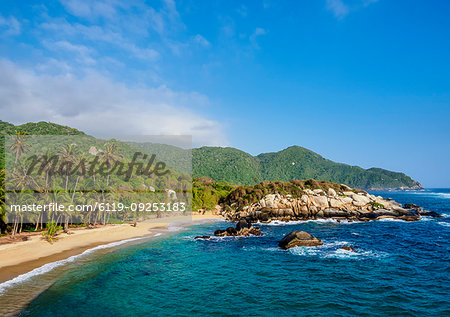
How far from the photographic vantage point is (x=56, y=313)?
19.0 m

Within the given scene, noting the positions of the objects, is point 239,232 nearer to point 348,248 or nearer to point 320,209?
point 348,248

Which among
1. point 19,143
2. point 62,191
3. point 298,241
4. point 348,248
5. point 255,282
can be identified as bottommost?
point 255,282

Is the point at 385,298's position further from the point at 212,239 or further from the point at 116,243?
the point at 116,243

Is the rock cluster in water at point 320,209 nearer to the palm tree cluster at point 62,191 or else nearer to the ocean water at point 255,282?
the ocean water at point 255,282

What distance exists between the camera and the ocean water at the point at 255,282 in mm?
20000

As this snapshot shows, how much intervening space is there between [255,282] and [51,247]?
35.2m

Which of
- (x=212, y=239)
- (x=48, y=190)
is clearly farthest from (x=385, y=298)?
(x=48, y=190)

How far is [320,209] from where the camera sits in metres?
80.1

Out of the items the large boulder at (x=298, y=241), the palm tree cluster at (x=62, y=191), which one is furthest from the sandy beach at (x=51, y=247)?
the large boulder at (x=298, y=241)

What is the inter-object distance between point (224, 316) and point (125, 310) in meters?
8.63

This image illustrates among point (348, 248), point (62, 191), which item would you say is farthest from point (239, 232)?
point (62, 191)

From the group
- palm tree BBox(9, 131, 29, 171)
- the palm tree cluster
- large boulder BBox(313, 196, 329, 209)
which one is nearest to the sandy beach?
the palm tree cluster

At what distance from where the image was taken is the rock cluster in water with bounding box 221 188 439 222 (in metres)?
76.3

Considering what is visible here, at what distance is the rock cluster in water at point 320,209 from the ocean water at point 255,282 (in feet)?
113
